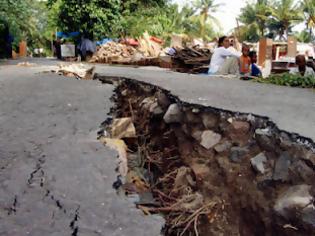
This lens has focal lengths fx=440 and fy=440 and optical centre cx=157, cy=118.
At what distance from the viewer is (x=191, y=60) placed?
40.9 ft

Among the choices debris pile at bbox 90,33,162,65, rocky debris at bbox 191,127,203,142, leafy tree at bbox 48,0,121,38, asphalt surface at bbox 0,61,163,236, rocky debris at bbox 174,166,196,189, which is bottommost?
rocky debris at bbox 174,166,196,189

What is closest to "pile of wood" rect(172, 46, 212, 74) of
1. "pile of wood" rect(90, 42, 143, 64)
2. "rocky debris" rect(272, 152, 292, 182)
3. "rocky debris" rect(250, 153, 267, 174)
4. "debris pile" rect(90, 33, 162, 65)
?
"debris pile" rect(90, 33, 162, 65)

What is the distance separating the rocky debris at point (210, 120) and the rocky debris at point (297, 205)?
52.1 inches

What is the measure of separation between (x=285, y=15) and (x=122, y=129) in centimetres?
4766

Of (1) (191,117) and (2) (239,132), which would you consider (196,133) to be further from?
(2) (239,132)

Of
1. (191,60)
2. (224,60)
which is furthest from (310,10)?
(224,60)

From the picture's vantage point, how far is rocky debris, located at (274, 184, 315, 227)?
2988mm

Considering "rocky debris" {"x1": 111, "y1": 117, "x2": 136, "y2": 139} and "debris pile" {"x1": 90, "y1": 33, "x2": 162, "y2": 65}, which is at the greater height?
"debris pile" {"x1": 90, "y1": 33, "x2": 162, "y2": 65}

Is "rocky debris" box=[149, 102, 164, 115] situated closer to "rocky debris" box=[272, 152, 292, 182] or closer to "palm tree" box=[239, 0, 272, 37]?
"rocky debris" box=[272, 152, 292, 182]

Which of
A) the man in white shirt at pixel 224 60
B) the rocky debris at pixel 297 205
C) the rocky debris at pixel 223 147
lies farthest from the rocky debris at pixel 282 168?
the man in white shirt at pixel 224 60

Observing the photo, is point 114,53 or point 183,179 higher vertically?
point 114,53

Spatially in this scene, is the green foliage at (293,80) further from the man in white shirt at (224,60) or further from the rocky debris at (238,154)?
the rocky debris at (238,154)

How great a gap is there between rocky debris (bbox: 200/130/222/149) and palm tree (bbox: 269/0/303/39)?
4582cm

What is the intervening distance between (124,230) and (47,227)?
1.23 ft
